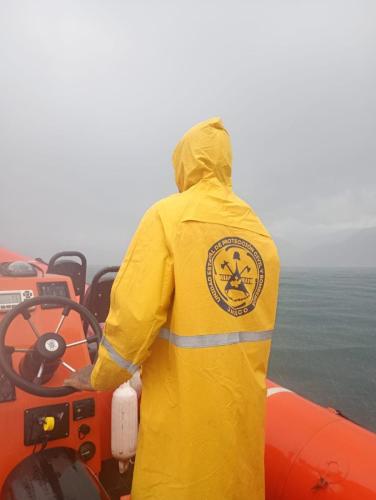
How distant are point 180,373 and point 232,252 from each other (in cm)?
39

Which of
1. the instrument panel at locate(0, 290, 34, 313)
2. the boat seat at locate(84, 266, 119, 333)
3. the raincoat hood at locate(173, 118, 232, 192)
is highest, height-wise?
the raincoat hood at locate(173, 118, 232, 192)

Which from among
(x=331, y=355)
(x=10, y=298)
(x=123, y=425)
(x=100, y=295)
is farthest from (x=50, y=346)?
(x=331, y=355)

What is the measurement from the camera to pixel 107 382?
1.14 meters

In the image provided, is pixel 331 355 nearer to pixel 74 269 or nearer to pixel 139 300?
pixel 74 269

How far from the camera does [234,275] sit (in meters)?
1.15

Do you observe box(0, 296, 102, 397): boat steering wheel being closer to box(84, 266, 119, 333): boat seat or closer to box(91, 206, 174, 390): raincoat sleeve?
box(91, 206, 174, 390): raincoat sleeve

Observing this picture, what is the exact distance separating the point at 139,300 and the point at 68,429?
3.04 feet

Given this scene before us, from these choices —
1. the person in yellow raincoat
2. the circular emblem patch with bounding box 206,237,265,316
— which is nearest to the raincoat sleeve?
the person in yellow raincoat

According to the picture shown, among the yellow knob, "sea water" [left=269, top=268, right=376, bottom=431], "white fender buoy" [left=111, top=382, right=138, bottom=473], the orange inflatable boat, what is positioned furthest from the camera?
"sea water" [left=269, top=268, right=376, bottom=431]

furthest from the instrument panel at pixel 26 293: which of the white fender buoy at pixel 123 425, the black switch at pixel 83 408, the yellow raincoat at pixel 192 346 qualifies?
the yellow raincoat at pixel 192 346

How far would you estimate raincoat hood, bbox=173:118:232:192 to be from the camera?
1219mm

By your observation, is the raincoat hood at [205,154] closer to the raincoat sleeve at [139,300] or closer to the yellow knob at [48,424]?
the raincoat sleeve at [139,300]

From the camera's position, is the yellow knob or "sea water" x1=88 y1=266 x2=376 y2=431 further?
"sea water" x1=88 y1=266 x2=376 y2=431

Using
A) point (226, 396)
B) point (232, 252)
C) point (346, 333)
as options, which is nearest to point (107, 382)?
point (226, 396)
